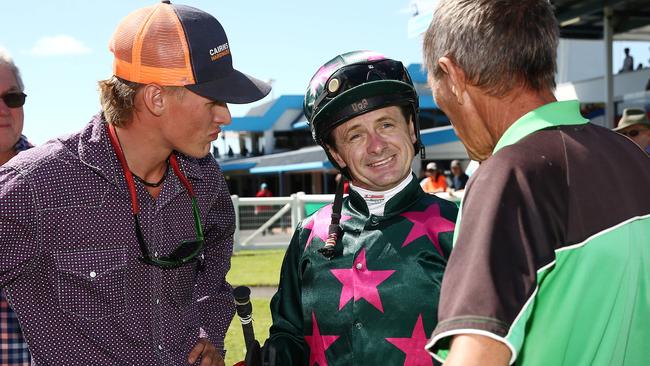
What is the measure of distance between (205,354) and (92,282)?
0.58 metres

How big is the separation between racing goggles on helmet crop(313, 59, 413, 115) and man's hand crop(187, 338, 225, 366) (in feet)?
3.35

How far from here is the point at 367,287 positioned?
7.66ft

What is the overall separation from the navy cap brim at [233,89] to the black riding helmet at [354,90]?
23 centimetres

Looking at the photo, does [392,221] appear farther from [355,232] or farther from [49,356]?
[49,356]

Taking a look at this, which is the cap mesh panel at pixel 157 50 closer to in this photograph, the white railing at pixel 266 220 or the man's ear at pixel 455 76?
the man's ear at pixel 455 76

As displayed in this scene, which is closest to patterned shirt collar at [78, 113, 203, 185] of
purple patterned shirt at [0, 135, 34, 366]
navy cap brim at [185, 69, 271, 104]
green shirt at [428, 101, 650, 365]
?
navy cap brim at [185, 69, 271, 104]

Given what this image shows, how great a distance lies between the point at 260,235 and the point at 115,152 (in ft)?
41.1

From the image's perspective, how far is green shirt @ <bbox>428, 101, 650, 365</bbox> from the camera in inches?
49.0

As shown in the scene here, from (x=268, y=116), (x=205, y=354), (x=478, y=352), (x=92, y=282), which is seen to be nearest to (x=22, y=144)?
(x=92, y=282)

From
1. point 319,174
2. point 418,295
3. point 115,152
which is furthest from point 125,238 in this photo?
point 319,174

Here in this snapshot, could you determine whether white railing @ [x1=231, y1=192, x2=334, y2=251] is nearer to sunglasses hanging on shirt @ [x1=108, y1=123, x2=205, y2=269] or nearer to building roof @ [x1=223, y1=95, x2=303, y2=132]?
sunglasses hanging on shirt @ [x1=108, y1=123, x2=205, y2=269]

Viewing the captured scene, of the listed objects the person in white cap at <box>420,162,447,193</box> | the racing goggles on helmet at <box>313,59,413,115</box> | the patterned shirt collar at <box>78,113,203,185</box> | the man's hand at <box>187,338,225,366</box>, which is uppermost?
the racing goggles on helmet at <box>313,59,413,115</box>

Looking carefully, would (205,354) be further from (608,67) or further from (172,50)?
(608,67)

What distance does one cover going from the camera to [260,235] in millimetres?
14828
